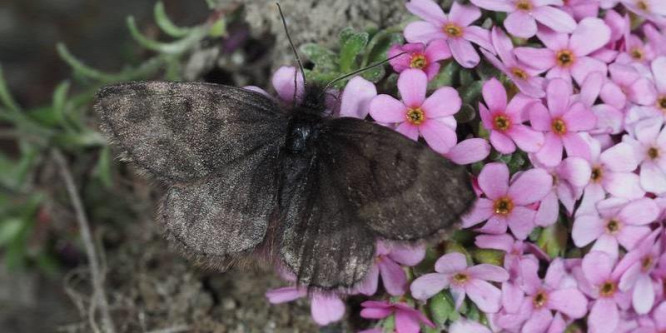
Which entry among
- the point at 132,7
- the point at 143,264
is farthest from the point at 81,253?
the point at 132,7

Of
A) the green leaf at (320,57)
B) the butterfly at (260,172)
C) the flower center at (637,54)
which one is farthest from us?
the green leaf at (320,57)

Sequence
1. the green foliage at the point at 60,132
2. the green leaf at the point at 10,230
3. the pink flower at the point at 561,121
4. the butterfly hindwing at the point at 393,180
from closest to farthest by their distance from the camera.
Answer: the butterfly hindwing at the point at 393,180, the pink flower at the point at 561,121, the green foliage at the point at 60,132, the green leaf at the point at 10,230

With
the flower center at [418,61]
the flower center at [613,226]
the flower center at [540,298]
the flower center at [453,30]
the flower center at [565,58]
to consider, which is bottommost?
the flower center at [540,298]

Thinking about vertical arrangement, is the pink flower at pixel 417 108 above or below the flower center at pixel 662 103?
above

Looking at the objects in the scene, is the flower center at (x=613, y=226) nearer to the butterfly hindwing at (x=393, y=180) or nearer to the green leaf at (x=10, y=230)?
the butterfly hindwing at (x=393, y=180)

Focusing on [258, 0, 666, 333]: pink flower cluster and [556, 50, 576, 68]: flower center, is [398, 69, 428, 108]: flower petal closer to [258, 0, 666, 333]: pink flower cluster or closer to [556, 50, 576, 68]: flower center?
[258, 0, 666, 333]: pink flower cluster

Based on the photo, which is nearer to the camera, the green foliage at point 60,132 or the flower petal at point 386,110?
the flower petal at point 386,110

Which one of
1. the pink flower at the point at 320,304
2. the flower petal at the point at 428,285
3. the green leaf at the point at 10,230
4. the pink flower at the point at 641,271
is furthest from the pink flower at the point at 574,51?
the green leaf at the point at 10,230
